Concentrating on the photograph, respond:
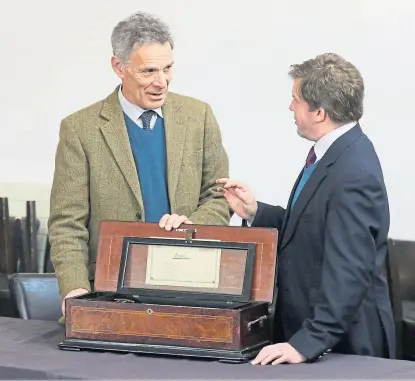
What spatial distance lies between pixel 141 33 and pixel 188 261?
768 millimetres

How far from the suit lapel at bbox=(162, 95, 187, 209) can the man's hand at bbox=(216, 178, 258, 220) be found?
0.71ft

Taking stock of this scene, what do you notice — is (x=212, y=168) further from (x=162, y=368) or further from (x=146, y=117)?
(x=162, y=368)

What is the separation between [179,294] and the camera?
2742 mm

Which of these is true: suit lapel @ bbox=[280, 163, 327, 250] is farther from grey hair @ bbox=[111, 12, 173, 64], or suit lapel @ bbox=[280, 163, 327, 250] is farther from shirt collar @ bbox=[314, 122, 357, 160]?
grey hair @ bbox=[111, 12, 173, 64]

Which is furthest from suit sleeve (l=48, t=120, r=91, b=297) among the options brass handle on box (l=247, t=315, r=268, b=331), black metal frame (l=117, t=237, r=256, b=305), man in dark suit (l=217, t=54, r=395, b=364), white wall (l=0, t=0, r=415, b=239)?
white wall (l=0, t=0, r=415, b=239)

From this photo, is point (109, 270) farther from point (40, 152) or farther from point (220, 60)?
point (40, 152)

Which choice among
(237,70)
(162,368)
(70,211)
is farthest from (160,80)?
(237,70)

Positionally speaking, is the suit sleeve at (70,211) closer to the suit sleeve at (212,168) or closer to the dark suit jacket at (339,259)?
the suit sleeve at (212,168)

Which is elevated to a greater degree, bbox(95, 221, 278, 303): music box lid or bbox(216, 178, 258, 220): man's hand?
bbox(216, 178, 258, 220): man's hand

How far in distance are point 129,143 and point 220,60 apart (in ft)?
8.36

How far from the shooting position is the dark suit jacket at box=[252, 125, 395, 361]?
256 cm

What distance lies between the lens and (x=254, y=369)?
246 centimetres

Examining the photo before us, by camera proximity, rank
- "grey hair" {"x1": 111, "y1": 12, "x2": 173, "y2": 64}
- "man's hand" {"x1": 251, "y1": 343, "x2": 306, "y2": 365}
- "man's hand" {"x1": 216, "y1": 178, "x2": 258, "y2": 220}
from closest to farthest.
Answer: "man's hand" {"x1": 251, "y1": 343, "x2": 306, "y2": 365}
"man's hand" {"x1": 216, "y1": 178, "x2": 258, "y2": 220}
"grey hair" {"x1": 111, "y1": 12, "x2": 173, "y2": 64}

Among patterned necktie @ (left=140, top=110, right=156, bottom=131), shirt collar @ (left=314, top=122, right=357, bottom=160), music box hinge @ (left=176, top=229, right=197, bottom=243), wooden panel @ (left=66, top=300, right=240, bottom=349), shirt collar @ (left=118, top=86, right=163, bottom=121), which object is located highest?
shirt collar @ (left=118, top=86, right=163, bottom=121)
